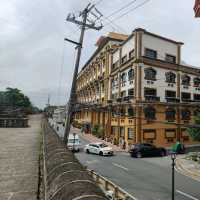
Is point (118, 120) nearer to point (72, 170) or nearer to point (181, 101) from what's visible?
point (181, 101)

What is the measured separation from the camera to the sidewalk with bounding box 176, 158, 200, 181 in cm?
2379

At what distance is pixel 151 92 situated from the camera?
4147 cm

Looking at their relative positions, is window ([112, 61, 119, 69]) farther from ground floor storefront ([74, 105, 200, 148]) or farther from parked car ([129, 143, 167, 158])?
parked car ([129, 143, 167, 158])

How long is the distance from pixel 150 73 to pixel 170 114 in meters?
7.14

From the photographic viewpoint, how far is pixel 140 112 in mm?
39938

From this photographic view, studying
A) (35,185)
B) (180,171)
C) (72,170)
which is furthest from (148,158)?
(72,170)

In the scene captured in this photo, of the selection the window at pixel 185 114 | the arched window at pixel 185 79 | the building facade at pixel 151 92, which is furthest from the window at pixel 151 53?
the window at pixel 185 114

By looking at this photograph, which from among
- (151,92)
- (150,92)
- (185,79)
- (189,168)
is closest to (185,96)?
(185,79)

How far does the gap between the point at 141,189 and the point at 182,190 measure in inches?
110

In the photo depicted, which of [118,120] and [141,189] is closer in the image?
[141,189]

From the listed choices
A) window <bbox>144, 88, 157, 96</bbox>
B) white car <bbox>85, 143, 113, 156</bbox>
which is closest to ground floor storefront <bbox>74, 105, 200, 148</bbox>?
window <bbox>144, 88, 157, 96</bbox>

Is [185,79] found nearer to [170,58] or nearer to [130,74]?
[170,58]

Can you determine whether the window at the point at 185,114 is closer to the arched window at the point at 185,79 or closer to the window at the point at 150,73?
the arched window at the point at 185,79

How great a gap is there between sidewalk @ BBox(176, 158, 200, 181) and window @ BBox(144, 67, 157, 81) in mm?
14241
